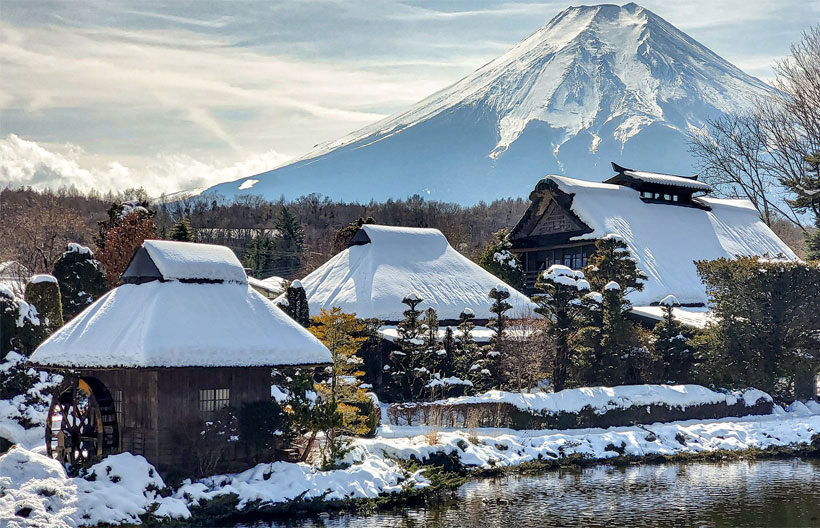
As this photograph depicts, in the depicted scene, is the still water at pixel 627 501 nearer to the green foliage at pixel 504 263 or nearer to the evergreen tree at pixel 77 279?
the evergreen tree at pixel 77 279

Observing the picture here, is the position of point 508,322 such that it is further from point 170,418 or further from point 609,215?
point 170,418

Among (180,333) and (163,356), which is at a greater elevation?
(180,333)

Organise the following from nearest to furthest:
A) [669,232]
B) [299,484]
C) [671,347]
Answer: [299,484]
[671,347]
[669,232]

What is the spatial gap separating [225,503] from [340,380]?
8001mm

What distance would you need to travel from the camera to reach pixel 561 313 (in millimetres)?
31875

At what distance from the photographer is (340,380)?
1047 inches

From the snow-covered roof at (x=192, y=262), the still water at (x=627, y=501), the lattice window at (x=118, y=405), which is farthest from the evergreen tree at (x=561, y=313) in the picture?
the lattice window at (x=118, y=405)

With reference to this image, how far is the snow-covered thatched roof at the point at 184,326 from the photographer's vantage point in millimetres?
19750

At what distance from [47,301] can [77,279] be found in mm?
4328

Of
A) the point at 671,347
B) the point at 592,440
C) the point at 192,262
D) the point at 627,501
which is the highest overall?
the point at 192,262

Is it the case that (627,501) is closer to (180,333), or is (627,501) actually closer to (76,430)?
(180,333)

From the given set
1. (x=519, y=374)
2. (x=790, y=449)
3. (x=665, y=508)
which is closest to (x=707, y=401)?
(x=790, y=449)

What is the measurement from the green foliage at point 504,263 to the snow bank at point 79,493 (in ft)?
100

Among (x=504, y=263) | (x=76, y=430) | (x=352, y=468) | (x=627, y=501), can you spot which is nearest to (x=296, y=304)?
(x=352, y=468)
